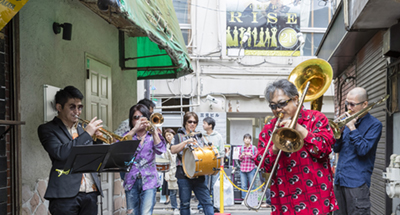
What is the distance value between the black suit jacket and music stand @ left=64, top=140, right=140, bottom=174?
203 millimetres

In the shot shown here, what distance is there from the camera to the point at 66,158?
12.4 ft

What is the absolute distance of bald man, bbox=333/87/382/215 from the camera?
4332 mm

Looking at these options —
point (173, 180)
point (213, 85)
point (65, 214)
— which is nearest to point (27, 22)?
point (65, 214)

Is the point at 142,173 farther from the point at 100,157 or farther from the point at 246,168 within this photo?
the point at 246,168

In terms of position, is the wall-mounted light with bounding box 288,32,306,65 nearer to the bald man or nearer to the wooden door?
the wooden door

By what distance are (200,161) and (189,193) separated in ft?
1.93

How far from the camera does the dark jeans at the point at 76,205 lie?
385cm

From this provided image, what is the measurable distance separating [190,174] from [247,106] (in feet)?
32.5

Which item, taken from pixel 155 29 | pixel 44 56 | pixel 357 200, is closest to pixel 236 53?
pixel 155 29

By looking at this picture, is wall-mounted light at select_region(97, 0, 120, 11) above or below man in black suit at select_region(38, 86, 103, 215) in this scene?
above

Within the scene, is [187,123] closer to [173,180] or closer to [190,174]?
[190,174]

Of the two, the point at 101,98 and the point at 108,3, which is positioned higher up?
the point at 108,3

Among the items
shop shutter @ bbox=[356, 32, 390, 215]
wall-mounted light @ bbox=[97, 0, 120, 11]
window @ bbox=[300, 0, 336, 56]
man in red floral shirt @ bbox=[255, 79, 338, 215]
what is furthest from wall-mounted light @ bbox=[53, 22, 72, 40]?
window @ bbox=[300, 0, 336, 56]

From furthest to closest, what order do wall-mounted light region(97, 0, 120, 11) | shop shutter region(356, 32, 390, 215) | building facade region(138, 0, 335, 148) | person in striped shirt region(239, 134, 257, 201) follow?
building facade region(138, 0, 335, 148) < person in striped shirt region(239, 134, 257, 201) < shop shutter region(356, 32, 390, 215) < wall-mounted light region(97, 0, 120, 11)
